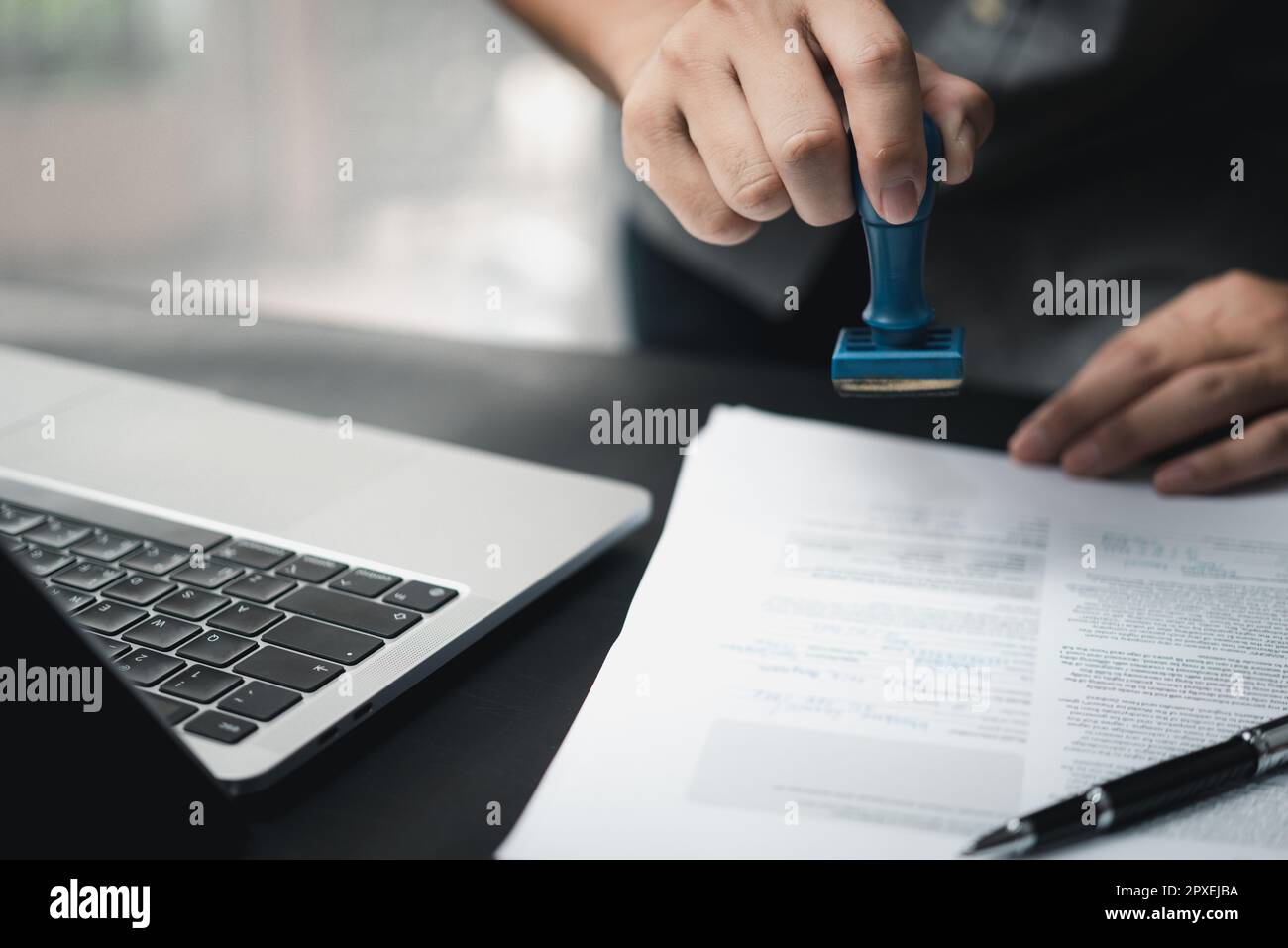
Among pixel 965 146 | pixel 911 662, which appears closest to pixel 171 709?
pixel 911 662

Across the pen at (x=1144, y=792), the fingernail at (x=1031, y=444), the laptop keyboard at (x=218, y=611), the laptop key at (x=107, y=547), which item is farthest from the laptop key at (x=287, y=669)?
the fingernail at (x=1031, y=444)

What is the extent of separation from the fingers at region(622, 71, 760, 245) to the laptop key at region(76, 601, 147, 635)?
12.3 inches

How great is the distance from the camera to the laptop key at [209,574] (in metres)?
0.50

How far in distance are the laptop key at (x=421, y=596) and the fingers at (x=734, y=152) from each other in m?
0.22

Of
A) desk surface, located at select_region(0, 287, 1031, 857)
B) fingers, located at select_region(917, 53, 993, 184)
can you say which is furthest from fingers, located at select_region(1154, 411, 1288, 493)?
fingers, located at select_region(917, 53, 993, 184)

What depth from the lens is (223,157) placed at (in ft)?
9.64

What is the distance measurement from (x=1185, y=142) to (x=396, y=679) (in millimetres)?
693

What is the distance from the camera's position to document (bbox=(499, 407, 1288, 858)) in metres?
0.39

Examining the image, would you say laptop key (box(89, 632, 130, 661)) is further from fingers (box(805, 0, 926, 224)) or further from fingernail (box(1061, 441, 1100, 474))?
fingernail (box(1061, 441, 1100, 474))

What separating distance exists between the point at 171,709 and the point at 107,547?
0.14 meters

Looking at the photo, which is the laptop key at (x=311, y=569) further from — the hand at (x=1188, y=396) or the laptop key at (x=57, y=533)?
the hand at (x=1188, y=396)

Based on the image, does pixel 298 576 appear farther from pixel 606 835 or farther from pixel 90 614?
pixel 606 835

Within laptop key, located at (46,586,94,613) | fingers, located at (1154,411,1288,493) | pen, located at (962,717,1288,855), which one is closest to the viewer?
pen, located at (962,717,1288,855)

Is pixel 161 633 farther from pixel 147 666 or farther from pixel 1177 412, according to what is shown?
pixel 1177 412
